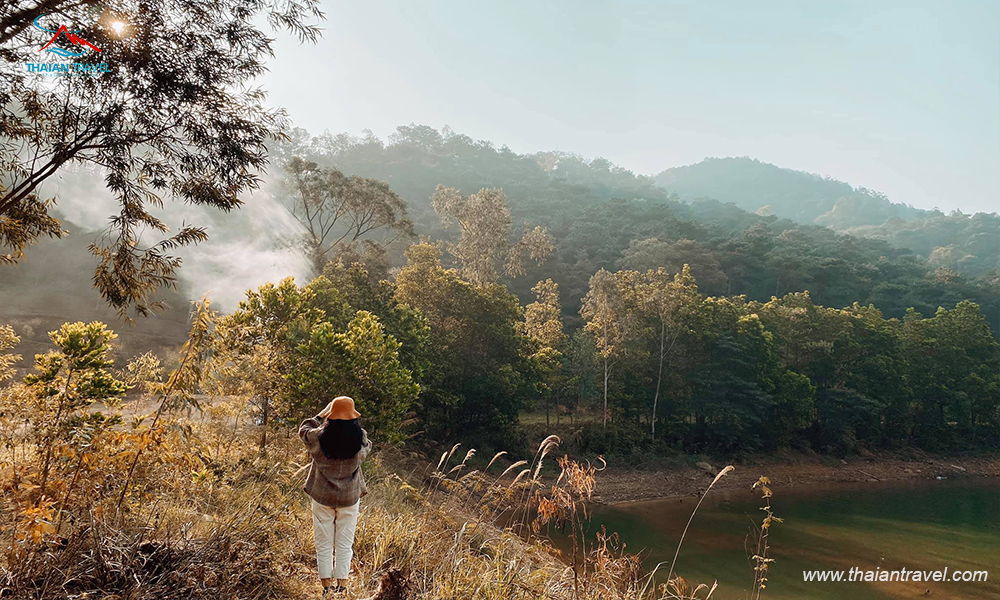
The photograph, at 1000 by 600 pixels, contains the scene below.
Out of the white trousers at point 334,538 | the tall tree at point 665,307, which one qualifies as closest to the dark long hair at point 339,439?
the white trousers at point 334,538

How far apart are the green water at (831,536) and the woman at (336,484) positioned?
832 centimetres

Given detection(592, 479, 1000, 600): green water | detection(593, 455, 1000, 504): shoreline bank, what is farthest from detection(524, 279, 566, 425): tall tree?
detection(592, 479, 1000, 600): green water

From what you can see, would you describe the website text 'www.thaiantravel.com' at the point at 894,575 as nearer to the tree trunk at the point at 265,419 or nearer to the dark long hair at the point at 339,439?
the tree trunk at the point at 265,419

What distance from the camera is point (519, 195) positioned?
68812 millimetres

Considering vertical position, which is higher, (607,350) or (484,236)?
(484,236)

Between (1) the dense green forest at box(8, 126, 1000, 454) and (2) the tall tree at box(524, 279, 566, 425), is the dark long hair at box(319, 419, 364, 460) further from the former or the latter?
(2) the tall tree at box(524, 279, 566, 425)

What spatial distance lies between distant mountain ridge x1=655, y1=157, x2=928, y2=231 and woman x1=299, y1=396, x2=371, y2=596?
14048 centimetres

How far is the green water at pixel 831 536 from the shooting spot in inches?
451

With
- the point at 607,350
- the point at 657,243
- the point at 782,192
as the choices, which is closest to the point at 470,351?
the point at 607,350

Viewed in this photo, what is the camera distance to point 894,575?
1240 centimetres

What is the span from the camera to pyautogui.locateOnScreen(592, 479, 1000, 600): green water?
11.4 meters

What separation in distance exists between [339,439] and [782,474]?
89.8 feet

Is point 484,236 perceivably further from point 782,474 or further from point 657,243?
point 657,243

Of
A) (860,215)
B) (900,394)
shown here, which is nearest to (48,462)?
(900,394)
